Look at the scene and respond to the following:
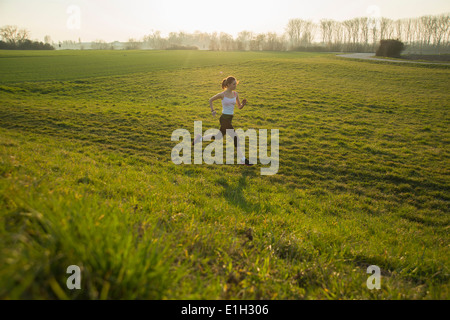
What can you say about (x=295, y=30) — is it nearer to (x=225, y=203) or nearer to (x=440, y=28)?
(x=440, y=28)

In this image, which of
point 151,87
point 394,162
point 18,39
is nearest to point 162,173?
point 394,162

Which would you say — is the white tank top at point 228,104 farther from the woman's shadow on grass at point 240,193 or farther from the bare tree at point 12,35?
the bare tree at point 12,35

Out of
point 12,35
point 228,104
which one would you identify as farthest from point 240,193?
point 12,35

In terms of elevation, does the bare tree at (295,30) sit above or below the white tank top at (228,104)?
above

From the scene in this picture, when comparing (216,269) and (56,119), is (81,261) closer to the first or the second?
(216,269)

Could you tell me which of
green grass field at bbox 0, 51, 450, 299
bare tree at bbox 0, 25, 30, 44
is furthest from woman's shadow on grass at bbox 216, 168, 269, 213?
bare tree at bbox 0, 25, 30, 44

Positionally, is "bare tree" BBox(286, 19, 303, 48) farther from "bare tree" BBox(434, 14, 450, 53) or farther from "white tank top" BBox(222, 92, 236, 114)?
"white tank top" BBox(222, 92, 236, 114)

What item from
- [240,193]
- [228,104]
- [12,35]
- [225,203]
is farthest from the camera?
[12,35]

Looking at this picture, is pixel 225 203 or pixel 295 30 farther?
pixel 295 30

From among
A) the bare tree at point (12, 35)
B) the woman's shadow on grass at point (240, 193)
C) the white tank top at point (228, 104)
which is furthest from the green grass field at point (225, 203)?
the bare tree at point (12, 35)

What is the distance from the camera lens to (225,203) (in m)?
5.48

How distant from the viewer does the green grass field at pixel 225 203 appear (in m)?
1.84

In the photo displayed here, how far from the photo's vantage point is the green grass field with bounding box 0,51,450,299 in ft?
6.04

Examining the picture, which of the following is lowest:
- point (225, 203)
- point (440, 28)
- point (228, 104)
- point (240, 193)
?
point (240, 193)
